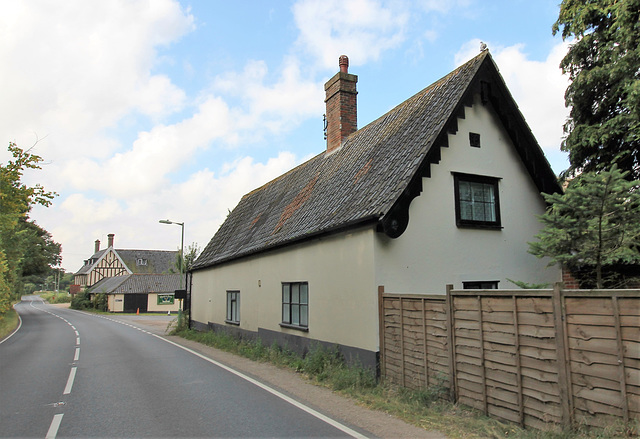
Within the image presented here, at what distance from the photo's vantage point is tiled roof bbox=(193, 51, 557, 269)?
9.02m

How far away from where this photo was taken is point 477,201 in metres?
10.3

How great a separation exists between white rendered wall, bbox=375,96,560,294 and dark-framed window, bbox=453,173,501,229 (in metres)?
0.14

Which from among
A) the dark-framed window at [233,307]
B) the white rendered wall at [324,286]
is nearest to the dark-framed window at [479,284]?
the white rendered wall at [324,286]

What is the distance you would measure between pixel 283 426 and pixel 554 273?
27.2 ft

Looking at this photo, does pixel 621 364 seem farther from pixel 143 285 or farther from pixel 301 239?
pixel 143 285

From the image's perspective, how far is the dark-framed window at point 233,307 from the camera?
15984 millimetres

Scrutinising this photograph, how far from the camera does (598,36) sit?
36.5 feet

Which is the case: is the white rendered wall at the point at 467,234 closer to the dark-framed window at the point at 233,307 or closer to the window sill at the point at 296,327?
the window sill at the point at 296,327

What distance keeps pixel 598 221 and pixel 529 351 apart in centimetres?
270

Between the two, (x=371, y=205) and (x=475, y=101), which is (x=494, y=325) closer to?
(x=371, y=205)

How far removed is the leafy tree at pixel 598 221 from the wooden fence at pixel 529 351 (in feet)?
6.85

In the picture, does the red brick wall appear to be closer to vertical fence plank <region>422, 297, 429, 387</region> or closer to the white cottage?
the white cottage

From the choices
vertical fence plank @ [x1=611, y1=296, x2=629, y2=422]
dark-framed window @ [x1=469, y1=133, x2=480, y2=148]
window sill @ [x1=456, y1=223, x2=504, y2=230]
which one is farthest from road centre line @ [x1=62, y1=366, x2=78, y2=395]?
dark-framed window @ [x1=469, y1=133, x2=480, y2=148]

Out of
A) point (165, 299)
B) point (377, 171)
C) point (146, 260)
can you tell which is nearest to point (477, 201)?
point (377, 171)
